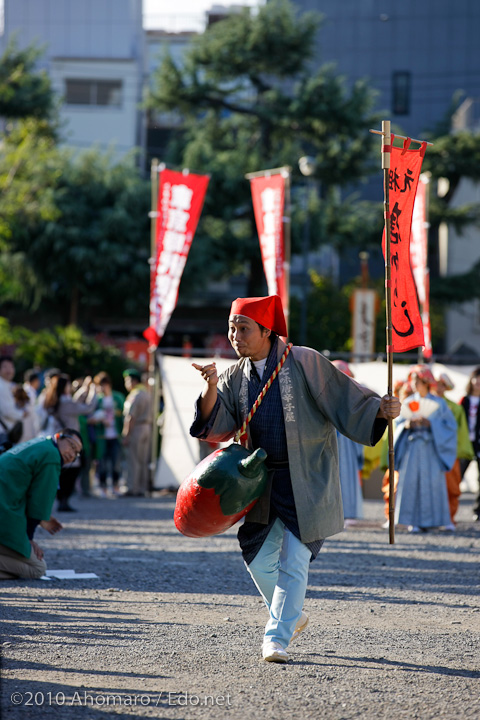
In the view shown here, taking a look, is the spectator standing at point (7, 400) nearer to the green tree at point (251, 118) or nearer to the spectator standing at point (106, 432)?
the spectator standing at point (106, 432)

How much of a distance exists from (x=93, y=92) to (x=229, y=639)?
129 ft

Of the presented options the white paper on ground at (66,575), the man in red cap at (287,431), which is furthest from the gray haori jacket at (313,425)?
the white paper on ground at (66,575)

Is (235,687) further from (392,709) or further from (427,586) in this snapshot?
(427,586)

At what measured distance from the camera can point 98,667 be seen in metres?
4.84

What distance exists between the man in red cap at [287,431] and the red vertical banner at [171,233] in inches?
396

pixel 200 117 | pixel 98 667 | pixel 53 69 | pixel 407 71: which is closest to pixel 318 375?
pixel 98 667

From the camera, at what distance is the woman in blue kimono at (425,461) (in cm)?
1139

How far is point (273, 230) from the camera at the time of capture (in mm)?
15195

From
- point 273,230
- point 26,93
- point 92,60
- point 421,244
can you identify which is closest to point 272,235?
point 273,230

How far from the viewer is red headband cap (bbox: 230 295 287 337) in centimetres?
520

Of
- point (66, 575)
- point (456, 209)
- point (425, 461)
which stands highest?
point (456, 209)

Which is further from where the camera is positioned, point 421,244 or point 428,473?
point 421,244

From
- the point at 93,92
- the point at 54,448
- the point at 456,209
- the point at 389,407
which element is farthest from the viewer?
the point at 93,92

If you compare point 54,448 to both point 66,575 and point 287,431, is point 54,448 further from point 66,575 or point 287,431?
point 287,431
